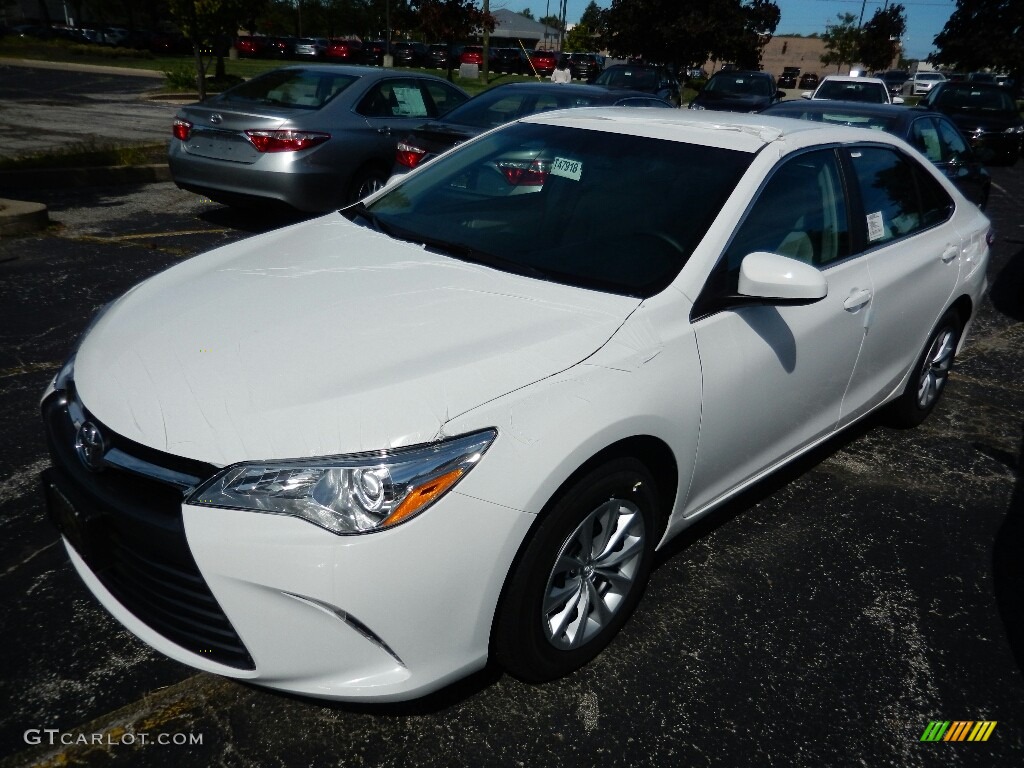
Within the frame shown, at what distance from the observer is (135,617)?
2.28m

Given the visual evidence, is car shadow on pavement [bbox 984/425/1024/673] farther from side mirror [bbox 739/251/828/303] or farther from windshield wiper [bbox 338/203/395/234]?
windshield wiper [bbox 338/203/395/234]

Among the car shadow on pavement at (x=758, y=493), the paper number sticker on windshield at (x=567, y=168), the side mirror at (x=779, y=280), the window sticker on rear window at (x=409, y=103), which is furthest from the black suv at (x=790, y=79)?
the side mirror at (x=779, y=280)

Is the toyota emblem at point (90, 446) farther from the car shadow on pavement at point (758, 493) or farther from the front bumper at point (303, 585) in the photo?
the car shadow on pavement at point (758, 493)

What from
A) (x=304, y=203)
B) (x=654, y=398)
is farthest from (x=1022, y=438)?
(x=304, y=203)

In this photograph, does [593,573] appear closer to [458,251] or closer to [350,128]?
[458,251]

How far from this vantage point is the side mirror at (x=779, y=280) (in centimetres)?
268

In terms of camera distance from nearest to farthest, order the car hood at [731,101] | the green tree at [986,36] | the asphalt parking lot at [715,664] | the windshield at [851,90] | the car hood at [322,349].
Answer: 1. the car hood at [322,349]
2. the asphalt parking lot at [715,664]
3. the windshield at [851,90]
4. the car hood at [731,101]
5. the green tree at [986,36]

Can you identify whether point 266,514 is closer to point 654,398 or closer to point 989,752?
point 654,398

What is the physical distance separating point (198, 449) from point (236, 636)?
18.3 inches

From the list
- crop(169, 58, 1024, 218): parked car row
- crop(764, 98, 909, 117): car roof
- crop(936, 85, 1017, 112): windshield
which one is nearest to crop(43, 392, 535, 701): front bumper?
crop(169, 58, 1024, 218): parked car row

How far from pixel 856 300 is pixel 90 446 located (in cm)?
277

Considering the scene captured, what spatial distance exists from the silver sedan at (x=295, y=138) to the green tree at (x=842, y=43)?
59029 mm

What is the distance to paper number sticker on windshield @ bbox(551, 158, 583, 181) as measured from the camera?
11.1 ft

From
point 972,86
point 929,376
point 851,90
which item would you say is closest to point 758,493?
point 929,376
